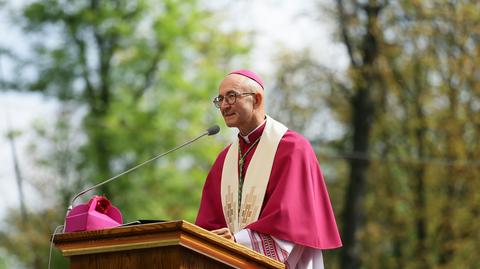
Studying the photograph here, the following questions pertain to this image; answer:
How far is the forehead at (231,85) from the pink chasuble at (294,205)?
1.00 feet

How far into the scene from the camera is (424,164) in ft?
68.9

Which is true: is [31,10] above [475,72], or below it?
above

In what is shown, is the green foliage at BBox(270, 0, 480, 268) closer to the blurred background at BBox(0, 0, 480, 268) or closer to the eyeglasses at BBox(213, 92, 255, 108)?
the blurred background at BBox(0, 0, 480, 268)

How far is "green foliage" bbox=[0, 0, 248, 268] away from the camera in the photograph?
22453 mm

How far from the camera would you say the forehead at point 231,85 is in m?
5.70

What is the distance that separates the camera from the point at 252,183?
18.9 ft

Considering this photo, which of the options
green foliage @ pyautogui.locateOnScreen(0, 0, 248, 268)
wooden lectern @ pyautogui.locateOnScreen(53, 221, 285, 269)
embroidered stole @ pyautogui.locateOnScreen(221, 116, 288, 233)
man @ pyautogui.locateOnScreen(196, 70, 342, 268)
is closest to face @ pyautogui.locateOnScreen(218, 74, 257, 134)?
man @ pyautogui.locateOnScreen(196, 70, 342, 268)

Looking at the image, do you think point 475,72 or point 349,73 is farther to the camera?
point 349,73

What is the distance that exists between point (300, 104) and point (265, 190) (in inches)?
710

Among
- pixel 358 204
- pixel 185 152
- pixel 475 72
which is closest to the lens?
pixel 475 72

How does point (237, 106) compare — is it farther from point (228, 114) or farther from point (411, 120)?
point (411, 120)

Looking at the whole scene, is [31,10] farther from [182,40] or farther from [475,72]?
[475,72]

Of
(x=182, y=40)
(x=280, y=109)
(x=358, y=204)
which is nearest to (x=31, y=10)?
(x=182, y=40)

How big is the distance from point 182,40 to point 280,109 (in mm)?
2570
